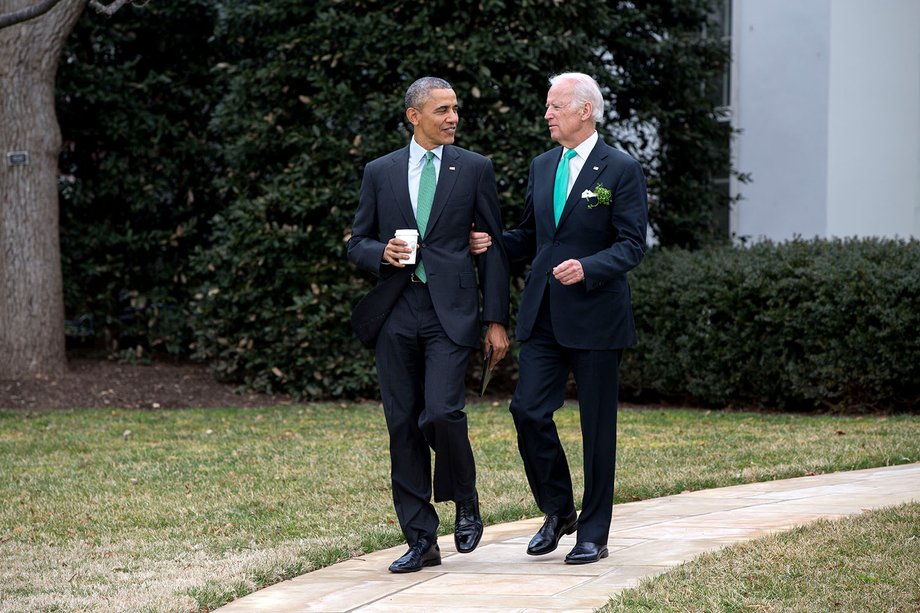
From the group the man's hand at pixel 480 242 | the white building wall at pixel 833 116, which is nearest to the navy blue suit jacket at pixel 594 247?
the man's hand at pixel 480 242

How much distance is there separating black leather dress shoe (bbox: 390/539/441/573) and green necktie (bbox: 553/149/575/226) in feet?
4.84

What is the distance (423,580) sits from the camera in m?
5.21

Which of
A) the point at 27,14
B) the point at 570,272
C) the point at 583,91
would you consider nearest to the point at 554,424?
the point at 570,272

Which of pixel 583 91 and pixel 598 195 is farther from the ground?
pixel 583 91

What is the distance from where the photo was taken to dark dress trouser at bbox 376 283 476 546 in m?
5.39

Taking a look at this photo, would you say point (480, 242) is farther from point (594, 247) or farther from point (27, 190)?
point (27, 190)

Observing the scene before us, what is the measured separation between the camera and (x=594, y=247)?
547 centimetres

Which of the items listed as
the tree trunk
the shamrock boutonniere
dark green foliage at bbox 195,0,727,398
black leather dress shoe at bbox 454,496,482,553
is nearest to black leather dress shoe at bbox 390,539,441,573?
black leather dress shoe at bbox 454,496,482,553

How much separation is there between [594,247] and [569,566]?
52.8 inches

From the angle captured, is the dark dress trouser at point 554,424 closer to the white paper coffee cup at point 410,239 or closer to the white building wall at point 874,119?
the white paper coffee cup at point 410,239

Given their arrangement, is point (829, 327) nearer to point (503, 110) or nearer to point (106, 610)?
point (503, 110)

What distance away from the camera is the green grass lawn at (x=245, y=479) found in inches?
221

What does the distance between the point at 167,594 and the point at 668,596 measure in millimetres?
1981

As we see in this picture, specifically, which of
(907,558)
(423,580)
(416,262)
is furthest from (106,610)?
(907,558)
